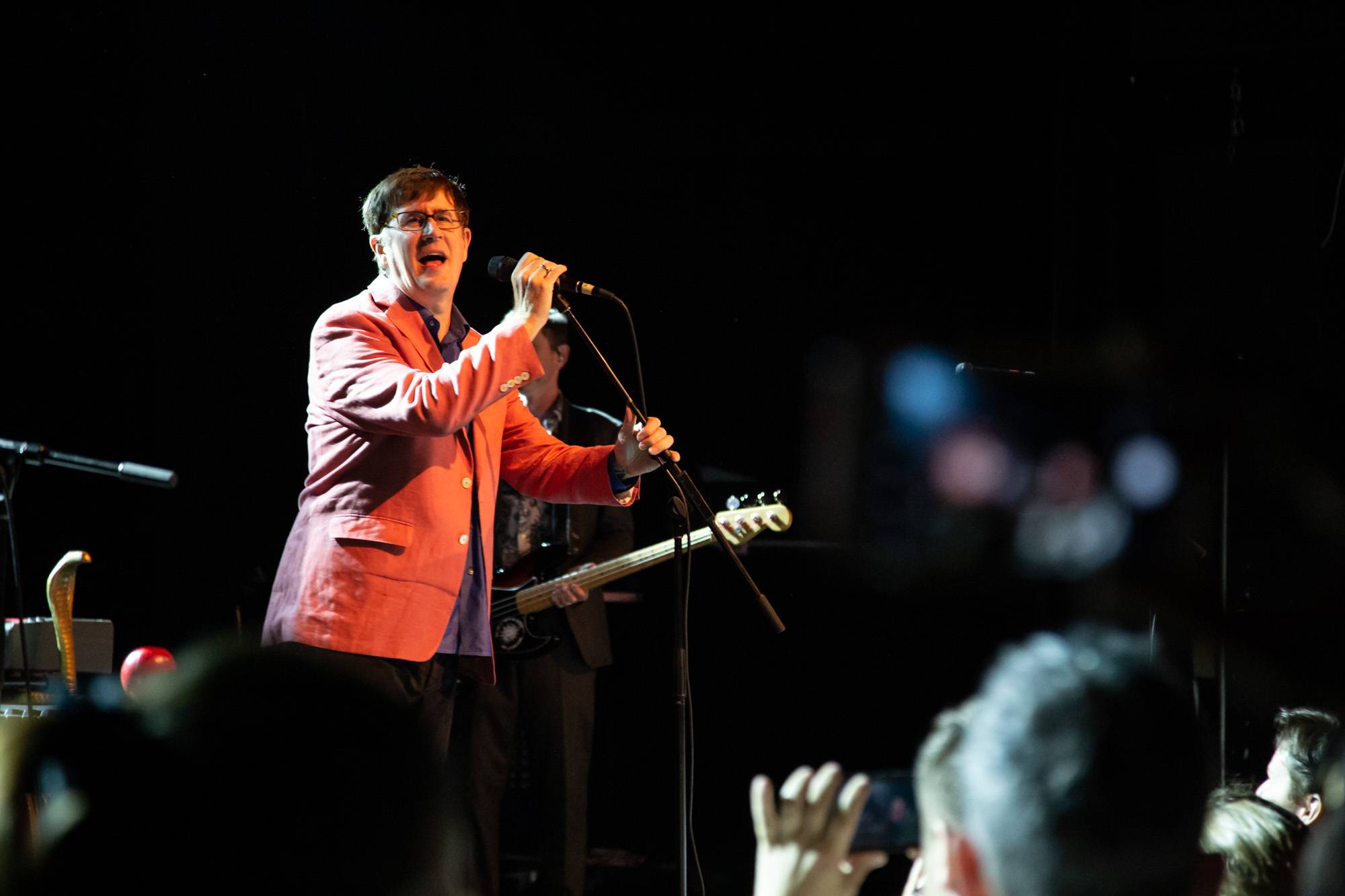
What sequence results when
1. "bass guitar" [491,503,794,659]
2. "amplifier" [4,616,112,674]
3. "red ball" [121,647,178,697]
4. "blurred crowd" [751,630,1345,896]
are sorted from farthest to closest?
"bass guitar" [491,503,794,659] < "amplifier" [4,616,112,674] < "red ball" [121,647,178,697] < "blurred crowd" [751,630,1345,896]

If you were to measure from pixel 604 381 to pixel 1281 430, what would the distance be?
2533 millimetres

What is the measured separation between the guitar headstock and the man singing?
1138mm

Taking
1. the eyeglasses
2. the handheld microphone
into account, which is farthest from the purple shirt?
the eyeglasses

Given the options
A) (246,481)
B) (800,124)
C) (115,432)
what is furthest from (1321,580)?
(115,432)

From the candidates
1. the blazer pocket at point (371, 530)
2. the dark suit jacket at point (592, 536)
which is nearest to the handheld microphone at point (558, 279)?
the blazer pocket at point (371, 530)

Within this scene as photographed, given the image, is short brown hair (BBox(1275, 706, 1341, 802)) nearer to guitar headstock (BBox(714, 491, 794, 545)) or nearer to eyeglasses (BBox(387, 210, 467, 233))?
guitar headstock (BBox(714, 491, 794, 545))

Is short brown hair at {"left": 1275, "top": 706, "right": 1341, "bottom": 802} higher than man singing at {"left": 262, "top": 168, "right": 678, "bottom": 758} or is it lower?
lower

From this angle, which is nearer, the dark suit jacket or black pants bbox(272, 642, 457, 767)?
black pants bbox(272, 642, 457, 767)

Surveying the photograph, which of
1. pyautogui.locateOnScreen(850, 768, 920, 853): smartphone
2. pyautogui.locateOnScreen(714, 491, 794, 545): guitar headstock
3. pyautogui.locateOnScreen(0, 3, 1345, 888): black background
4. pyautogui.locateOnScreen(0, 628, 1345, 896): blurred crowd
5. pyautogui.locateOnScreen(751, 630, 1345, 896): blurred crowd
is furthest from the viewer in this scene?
pyautogui.locateOnScreen(0, 3, 1345, 888): black background

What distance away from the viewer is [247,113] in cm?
457

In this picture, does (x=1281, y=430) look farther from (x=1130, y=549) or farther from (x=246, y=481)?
(x=246, y=481)

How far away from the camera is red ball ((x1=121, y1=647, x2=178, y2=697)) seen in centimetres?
312

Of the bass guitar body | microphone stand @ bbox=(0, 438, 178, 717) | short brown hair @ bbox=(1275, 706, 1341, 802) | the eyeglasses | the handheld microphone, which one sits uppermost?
the eyeglasses

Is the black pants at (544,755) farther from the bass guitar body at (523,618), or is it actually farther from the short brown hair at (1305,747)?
the short brown hair at (1305,747)
